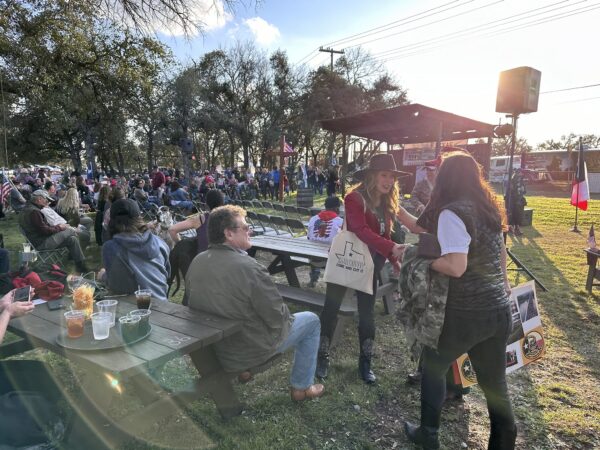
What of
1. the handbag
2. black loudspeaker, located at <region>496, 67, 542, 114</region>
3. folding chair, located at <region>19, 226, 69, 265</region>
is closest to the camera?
the handbag

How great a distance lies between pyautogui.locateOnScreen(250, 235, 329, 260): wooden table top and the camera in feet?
14.2

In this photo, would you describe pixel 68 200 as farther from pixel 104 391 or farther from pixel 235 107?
pixel 235 107

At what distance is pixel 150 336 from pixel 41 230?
483 cm

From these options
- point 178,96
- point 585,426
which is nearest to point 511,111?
point 585,426

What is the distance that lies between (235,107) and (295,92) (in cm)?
499

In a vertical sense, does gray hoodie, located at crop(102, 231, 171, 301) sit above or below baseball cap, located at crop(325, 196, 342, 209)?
below

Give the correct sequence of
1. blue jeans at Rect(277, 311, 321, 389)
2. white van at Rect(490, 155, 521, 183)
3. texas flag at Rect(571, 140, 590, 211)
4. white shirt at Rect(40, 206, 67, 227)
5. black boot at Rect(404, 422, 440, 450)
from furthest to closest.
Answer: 1. white van at Rect(490, 155, 521, 183)
2. texas flag at Rect(571, 140, 590, 211)
3. white shirt at Rect(40, 206, 67, 227)
4. blue jeans at Rect(277, 311, 321, 389)
5. black boot at Rect(404, 422, 440, 450)

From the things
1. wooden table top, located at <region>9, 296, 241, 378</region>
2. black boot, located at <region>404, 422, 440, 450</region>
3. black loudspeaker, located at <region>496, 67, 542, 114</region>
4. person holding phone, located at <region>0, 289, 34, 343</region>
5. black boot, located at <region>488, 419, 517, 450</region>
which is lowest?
black boot, located at <region>404, 422, 440, 450</region>

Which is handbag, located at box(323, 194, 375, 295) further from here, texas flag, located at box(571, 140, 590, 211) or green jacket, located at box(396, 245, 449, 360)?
texas flag, located at box(571, 140, 590, 211)

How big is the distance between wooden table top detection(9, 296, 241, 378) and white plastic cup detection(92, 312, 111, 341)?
0.13m

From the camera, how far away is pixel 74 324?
1.97 metres

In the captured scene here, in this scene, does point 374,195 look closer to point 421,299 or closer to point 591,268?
point 421,299

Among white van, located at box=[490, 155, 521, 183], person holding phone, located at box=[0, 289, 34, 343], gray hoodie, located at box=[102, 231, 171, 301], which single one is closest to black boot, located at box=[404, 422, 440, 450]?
gray hoodie, located at box=[102, 231, 171, 301]

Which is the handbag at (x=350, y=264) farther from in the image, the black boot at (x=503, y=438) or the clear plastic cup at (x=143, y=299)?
the clear plastic cup at (x=143, y=299)
